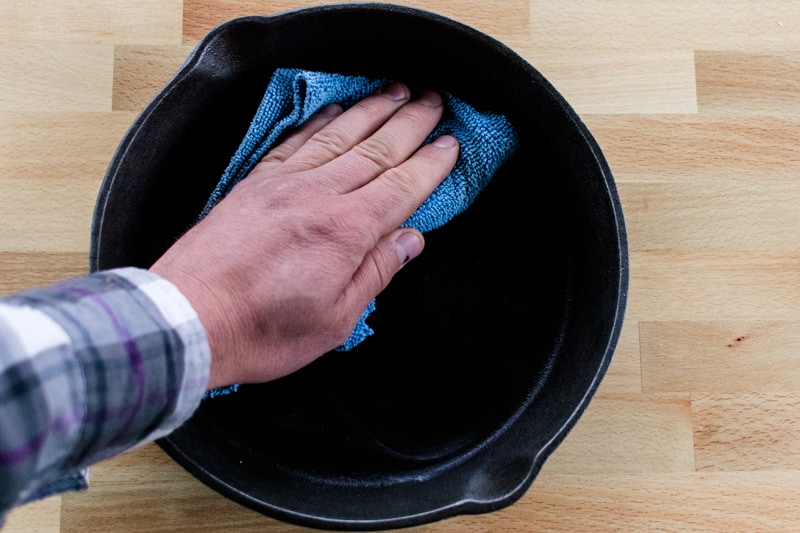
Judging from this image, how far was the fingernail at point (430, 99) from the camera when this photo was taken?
490mm

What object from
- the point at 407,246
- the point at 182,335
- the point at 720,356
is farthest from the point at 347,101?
the point at 720,356

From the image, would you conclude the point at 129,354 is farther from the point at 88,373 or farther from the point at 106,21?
the point at 106,21

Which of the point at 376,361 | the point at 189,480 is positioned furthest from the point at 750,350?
the point at 189,480

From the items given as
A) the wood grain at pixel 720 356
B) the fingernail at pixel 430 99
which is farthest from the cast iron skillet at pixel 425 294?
the wood grain at pixel 720 356

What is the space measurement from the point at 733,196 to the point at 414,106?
28 centimetres

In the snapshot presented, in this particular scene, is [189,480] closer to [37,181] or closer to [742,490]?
[37,181]

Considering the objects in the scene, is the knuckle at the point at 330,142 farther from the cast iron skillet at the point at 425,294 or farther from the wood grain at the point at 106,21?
the wood grain at the point at 106,21

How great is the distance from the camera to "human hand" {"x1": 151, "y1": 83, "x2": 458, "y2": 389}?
36 cm

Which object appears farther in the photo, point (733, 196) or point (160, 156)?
point (733, 196)

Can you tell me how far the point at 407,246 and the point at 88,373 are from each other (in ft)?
0.72

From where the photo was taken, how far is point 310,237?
1.28ft

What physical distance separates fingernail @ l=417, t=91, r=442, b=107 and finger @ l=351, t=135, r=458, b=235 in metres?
0.03

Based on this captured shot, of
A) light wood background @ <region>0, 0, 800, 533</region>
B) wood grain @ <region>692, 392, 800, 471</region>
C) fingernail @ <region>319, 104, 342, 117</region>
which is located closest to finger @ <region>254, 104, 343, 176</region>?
fingernail @ <region>319, 104, 342, 117</region>

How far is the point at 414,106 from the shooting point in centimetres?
49
